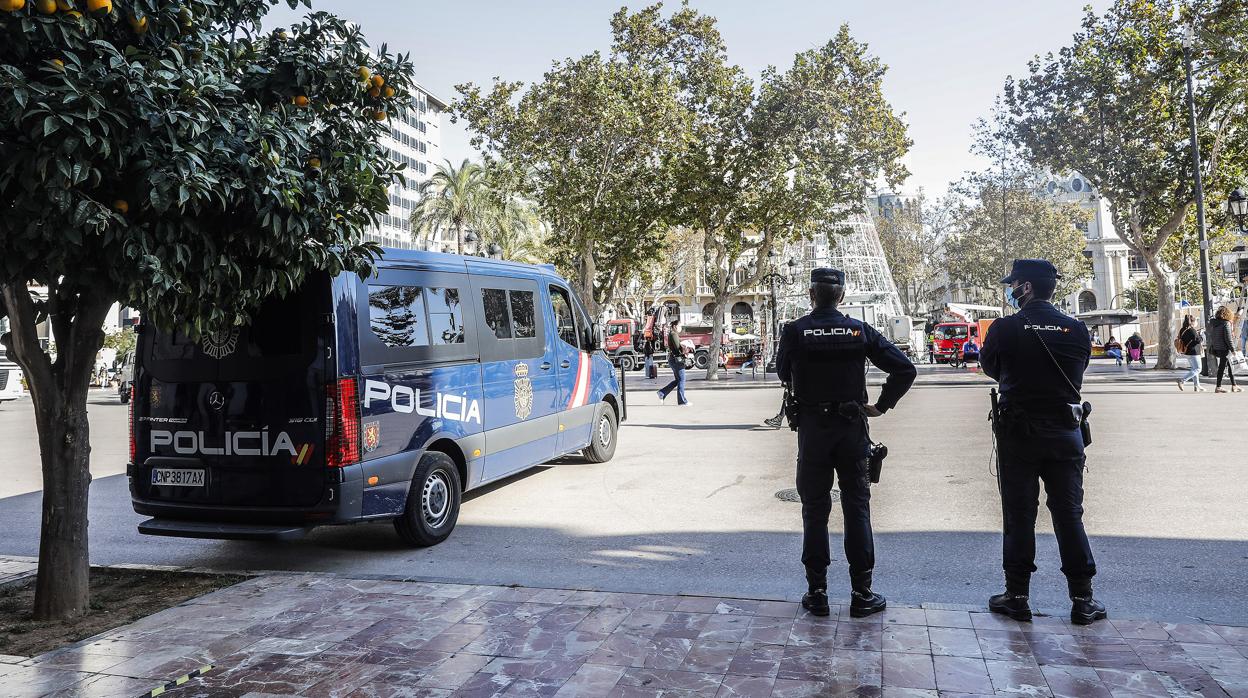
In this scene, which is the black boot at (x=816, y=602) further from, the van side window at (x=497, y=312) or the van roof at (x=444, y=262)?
the van side window at (x=497, y=312)

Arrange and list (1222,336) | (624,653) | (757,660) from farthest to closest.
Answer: (1222,336) → (624,653) → (757,660)

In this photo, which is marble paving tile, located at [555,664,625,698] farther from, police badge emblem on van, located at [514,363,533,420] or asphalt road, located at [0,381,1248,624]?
police badge emblem on van, located at [514,363,533,420]

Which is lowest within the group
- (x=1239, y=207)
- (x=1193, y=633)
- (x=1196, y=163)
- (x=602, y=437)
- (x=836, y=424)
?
(x=1193, y=633)

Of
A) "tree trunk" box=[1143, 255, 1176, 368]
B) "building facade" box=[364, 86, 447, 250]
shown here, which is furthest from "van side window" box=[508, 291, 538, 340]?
"building facade" box=[364, 86, 447, 250]

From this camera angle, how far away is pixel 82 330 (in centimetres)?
482

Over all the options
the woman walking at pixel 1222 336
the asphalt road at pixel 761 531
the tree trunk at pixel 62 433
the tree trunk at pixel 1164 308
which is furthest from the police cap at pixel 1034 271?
the tree trunk at pixel 1164 308

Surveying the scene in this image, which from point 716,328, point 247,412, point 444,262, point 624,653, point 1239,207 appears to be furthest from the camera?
point 716,328

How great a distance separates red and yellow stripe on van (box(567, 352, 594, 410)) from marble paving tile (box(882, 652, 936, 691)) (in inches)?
218

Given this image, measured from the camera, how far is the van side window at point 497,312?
756cm

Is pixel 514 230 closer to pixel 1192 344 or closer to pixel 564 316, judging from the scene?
pixel 1192 344

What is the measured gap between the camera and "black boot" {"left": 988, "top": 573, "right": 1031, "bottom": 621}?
435cm

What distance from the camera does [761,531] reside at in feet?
21.8

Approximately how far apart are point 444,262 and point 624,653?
392 cm

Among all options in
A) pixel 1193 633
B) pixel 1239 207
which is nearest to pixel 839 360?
pixel 1193 633
